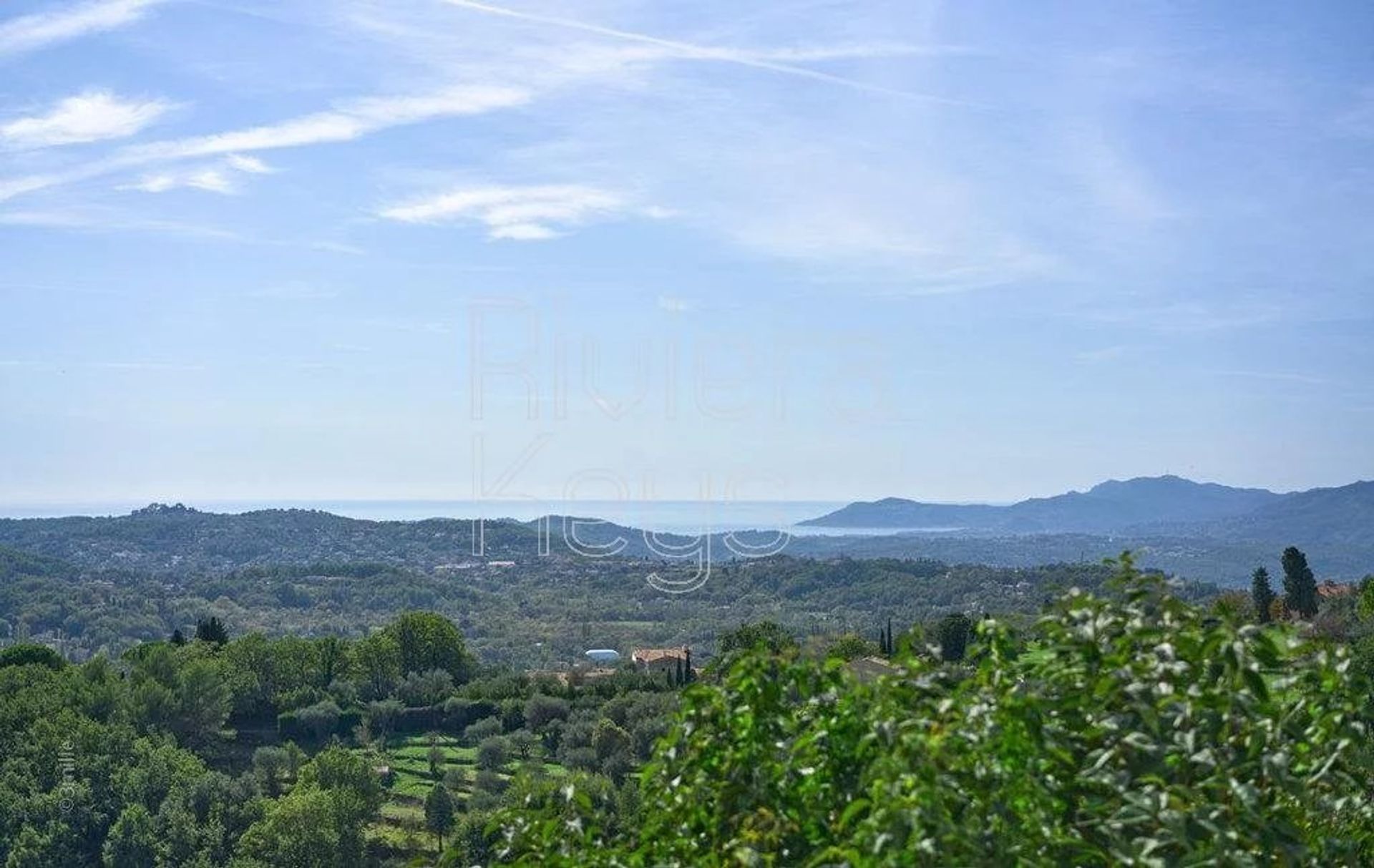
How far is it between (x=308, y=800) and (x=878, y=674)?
30828 millimetres

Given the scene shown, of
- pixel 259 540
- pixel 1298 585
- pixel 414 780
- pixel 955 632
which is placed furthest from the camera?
pixel 259 540

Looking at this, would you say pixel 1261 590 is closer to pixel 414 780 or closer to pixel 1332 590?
pixel 1332 590

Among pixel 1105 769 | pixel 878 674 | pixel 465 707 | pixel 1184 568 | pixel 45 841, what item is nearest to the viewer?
pixel 1105 769

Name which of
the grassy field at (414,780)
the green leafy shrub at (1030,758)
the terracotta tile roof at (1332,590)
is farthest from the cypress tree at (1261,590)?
the green leafy shrub at (1030,758)

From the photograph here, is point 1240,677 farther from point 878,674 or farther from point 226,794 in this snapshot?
point 226,794

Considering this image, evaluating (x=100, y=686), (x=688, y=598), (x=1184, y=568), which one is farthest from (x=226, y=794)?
(x=1184, y=568)

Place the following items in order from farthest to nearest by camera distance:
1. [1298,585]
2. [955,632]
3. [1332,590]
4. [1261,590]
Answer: [1332,590] < [955,632] < [1261,590] < [1298,585]

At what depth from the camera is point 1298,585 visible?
1601 inches

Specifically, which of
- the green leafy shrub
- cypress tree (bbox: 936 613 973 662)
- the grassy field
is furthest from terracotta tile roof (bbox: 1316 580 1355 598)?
the green leafy shrub

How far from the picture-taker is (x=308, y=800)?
31.9 metres

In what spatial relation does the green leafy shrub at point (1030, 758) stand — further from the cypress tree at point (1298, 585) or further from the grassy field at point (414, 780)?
the cypress tree at point (1298, 585)

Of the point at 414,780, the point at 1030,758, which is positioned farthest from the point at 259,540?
the point at 1030,758

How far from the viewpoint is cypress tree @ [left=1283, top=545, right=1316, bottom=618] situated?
40625 millimetres

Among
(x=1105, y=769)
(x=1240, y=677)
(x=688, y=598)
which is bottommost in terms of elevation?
(x=688, y=598)
